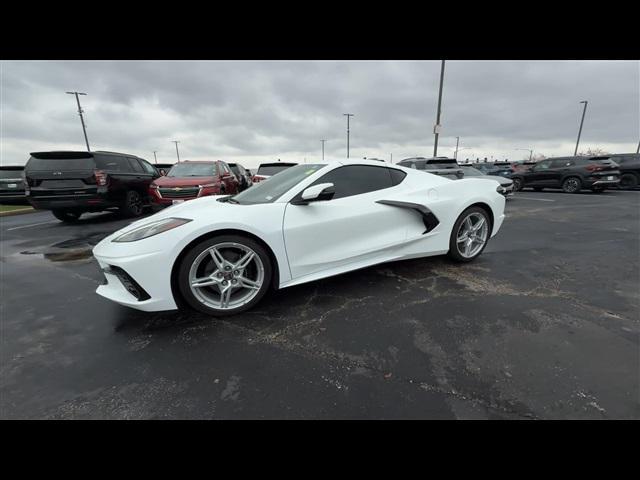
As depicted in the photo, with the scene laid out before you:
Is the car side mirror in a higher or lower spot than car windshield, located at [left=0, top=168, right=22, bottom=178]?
lower

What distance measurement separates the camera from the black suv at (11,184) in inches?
381

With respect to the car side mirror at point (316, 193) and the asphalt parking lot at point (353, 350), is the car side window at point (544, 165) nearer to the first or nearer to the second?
the asphalt parking lot at point (353, 350)

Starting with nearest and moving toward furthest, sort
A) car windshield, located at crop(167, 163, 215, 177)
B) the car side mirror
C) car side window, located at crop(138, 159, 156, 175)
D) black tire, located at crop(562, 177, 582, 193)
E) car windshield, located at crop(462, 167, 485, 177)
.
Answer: the car side mirror < car windshield, located at crop(167, 163, 215, 177) < car side window, located at crop(138, 159, 156, 175) < car windshield, located at crop(462, 167, 485, 177) < black tire, located at crop(562, 177, 582, 193)

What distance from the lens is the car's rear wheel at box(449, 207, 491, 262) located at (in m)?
3.47

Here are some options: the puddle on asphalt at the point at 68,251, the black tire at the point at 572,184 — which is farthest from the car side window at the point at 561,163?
the puddle on asphalt at the point at 68,251

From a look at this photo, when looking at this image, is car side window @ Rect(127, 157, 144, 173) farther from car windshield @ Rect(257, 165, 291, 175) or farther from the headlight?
the headlight

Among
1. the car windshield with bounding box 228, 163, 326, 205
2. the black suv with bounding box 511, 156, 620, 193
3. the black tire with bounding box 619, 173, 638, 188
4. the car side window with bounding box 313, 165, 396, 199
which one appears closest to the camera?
the car windshield with bounding box 228, 163, 326, 205

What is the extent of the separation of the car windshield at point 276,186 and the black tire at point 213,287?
0.48m

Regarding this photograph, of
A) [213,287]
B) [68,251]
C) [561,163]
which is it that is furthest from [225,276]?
[561,163]

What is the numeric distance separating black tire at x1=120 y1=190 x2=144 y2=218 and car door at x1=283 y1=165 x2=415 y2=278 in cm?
687

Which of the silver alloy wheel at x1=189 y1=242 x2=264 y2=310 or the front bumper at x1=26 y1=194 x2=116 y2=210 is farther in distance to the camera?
the front bumper at x1=26 y1=194 x2=116 y2=210

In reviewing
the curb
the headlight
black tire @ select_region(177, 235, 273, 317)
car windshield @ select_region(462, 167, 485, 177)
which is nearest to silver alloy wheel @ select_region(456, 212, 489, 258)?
black tire @ select_region(177, 235, 273, 317)
